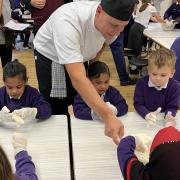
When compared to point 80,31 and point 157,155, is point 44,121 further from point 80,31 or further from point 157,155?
point 157,155

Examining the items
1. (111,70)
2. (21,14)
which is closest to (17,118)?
(111,70)

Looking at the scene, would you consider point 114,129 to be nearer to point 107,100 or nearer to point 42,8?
point 107,100

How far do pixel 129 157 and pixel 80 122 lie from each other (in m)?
0.57

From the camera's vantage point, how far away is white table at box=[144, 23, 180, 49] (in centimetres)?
329

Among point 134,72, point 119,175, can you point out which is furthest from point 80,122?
point 134,72

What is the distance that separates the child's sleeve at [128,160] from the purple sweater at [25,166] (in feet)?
1.09

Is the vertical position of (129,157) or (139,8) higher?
(129,157)

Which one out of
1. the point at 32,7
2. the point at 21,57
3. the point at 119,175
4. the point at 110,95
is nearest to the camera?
the point at 119,175

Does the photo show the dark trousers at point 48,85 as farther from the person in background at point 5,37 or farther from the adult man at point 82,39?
the person in background at point 5,37

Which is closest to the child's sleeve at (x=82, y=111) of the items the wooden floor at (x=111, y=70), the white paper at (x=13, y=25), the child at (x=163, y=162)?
the child at (x=163, y=162)

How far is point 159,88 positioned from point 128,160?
844 millimetres

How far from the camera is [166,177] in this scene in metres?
0.79

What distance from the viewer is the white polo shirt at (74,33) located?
1432mm

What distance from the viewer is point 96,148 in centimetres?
146
